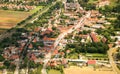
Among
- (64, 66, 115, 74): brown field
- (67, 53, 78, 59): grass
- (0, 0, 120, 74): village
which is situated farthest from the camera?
(67, 53, 78, 59): grass

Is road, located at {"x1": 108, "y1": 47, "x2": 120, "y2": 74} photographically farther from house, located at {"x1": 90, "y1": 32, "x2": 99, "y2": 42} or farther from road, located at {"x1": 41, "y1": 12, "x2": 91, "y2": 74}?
road, located at {"x1": 41, "y1": 12, "x2": 91, "y2": 74}

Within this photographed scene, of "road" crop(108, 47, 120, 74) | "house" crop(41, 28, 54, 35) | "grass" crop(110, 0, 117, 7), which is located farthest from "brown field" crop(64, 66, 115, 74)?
"grass" crop(110, 0, 117, 7)

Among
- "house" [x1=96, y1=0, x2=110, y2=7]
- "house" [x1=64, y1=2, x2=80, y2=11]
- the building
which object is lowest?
the building

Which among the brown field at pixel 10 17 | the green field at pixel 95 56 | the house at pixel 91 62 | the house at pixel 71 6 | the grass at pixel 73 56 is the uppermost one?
the house at pixel 71 6

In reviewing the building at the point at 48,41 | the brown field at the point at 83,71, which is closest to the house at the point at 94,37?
the building at the point at 48,41

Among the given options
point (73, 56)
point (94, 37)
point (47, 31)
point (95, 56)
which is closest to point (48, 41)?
point (47, 31)

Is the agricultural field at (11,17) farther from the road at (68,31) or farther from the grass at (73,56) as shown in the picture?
the grass at (73,56)

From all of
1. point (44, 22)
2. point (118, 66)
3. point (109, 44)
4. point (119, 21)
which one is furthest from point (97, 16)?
point (118, 66)
